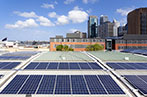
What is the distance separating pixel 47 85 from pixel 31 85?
1418 mm

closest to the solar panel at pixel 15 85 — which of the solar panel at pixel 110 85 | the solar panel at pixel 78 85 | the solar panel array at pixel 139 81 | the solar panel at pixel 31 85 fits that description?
the solar panel at pixel 31 85

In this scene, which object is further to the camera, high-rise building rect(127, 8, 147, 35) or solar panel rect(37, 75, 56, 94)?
high-rise building rect(127, 8, 147, 35)

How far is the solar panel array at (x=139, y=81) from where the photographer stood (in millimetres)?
9087

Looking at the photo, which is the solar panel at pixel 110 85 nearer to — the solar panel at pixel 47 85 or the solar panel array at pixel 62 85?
the solar panel array at pixel 62 85

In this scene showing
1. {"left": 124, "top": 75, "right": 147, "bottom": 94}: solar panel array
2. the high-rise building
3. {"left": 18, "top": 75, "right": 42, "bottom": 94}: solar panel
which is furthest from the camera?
the high-rise building

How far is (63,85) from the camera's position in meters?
9.39

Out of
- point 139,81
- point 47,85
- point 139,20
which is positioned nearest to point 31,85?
point 47,85

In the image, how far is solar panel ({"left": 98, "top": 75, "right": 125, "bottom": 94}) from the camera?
8.82 m

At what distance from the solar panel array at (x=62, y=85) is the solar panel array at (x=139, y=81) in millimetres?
1673

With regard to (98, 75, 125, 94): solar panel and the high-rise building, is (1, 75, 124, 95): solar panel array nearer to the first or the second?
(98, 75, 125, 94): solar panel

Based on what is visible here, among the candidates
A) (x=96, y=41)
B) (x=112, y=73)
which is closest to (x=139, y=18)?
(x=96, y=41)

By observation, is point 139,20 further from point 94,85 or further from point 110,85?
point 94,85

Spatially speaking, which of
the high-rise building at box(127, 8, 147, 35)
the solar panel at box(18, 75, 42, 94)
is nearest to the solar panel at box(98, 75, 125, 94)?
the solar panel at box(18, 75, 42, 94)

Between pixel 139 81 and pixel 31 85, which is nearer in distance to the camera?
pixel 31 85
